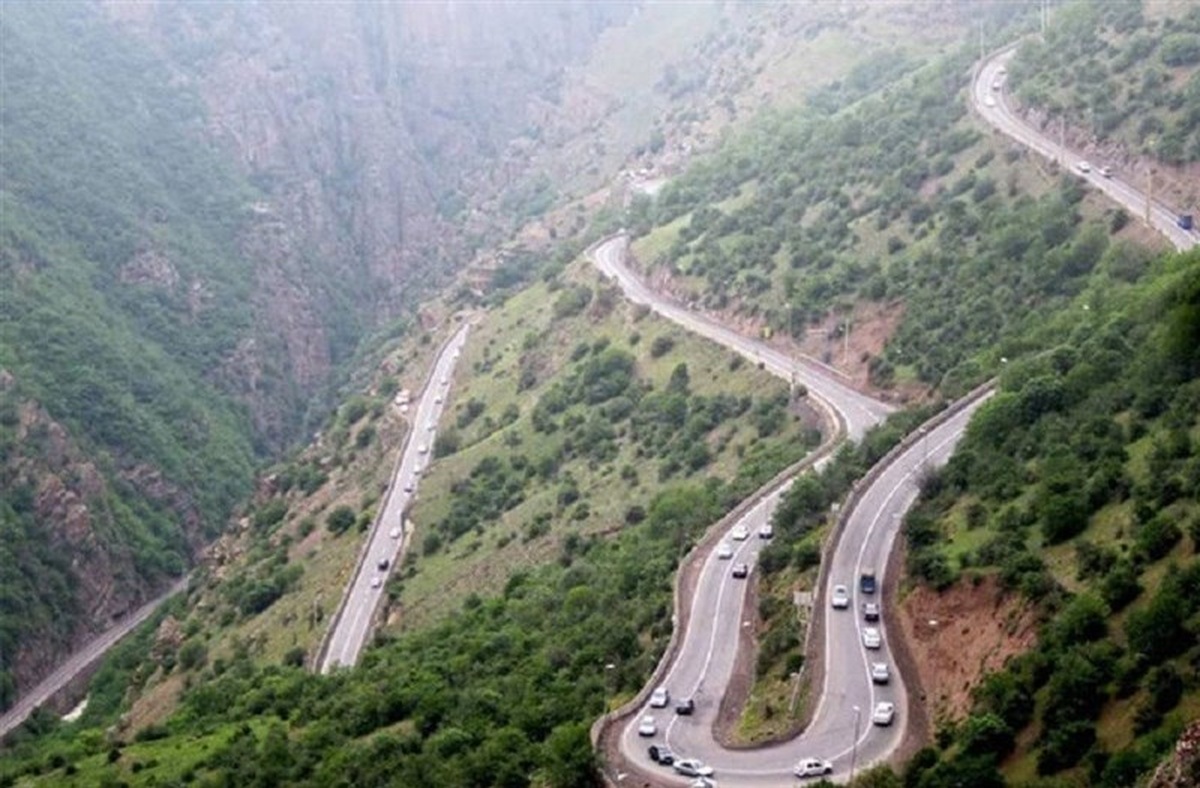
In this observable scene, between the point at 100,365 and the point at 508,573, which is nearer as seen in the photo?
the point at 508,573

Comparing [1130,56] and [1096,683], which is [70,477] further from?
[1096,683]

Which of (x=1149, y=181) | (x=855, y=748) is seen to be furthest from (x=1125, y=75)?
(x=855, y=748)

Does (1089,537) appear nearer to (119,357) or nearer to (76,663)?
(76,663)

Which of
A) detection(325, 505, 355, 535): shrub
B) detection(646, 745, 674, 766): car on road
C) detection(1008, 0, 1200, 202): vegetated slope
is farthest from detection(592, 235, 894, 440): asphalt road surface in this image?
detection(646, 745, 674, 766): car on road

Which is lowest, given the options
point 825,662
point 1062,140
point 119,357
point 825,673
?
point 1062,140

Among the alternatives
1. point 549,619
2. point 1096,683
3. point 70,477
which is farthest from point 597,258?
point 1096,683

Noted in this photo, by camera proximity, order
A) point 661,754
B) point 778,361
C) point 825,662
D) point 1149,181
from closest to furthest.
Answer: point 661,754 < point 825,662 < point 1149,181 < point 778,361

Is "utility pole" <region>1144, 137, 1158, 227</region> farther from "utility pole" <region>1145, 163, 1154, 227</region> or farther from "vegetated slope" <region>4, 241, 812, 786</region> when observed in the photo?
"vegetated slope" <region>4, 241, 812, 786</region>
